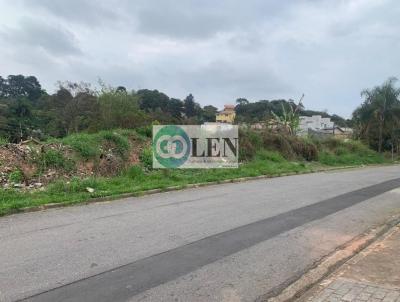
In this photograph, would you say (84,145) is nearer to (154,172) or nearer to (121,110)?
(154,172)

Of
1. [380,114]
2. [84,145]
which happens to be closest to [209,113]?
[380,114]

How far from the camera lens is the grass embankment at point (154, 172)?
1165cm

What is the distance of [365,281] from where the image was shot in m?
5.35

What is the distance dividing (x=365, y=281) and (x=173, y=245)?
3039 millimetres

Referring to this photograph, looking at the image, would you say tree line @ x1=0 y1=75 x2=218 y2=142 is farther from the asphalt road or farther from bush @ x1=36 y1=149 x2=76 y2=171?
the asphalt road

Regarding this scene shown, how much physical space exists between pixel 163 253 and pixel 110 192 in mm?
6338

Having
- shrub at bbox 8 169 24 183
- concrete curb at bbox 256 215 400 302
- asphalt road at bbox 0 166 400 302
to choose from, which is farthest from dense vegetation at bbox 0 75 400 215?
concrete curb at bbox 256 215 400 302

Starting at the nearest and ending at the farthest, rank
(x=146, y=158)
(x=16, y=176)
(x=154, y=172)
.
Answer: (x=16, y=176) → (x=154, y=172) → (x=146, y=158)

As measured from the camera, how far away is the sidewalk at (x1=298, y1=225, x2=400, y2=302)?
189 inches

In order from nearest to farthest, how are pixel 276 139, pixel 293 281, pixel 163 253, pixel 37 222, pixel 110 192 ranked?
1. pixel 293 281
2. pixel 163 253
3. pixel 37 222
4. pixel 110 192
5. pixel 276 139

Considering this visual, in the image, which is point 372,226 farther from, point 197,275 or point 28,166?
point 28,166

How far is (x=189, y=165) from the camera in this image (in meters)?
20.2

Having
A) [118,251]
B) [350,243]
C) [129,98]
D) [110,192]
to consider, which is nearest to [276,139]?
[129,98]

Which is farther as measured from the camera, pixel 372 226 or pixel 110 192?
pixel 110 192
